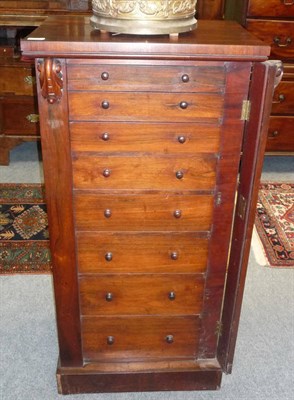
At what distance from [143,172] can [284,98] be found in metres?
2.33

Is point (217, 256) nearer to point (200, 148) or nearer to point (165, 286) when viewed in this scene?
point (165, 286)

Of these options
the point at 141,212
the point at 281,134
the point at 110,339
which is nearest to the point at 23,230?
the point at 110,339

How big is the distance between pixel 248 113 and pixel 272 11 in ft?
6.95

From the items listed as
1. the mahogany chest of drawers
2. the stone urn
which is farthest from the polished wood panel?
the stone urn

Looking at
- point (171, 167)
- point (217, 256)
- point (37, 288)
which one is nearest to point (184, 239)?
point (217, 256)

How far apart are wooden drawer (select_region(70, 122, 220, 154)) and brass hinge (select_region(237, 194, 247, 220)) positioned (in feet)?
0.66

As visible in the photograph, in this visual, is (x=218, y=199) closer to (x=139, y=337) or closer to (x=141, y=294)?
(x=141, y=294)

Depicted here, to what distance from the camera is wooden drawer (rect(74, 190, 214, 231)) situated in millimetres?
1533

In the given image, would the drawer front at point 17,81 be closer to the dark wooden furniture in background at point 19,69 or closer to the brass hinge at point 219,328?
the dark wooden furniture in background at point 19,69

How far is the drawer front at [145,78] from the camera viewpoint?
4.44ft

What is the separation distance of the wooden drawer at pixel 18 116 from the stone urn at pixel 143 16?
2.15 meters

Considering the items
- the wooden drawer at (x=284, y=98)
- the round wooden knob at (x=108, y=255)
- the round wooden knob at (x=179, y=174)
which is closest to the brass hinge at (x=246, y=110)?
the round wooden knob at (x=179, y=174)

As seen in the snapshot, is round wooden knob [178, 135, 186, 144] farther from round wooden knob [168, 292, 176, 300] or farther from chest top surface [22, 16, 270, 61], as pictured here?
round wooden knob [168, 292, 176, 300]

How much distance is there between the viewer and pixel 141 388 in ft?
6.00
